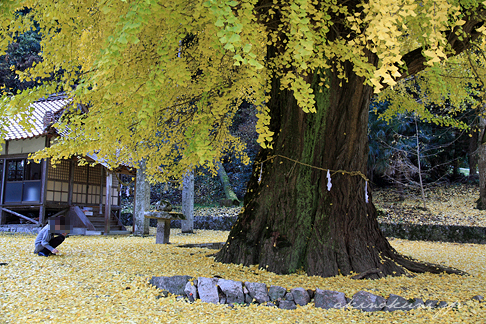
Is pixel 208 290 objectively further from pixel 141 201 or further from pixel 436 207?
pixel 436 207

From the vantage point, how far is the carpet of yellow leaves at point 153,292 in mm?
3352

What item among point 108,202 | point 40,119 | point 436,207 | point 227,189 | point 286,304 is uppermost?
point 40,119

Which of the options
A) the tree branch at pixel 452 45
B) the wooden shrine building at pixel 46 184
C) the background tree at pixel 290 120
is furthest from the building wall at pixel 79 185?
the tree branch at pixel 452 45

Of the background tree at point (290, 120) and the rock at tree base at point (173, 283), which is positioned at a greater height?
the background tree at point (290, 120)

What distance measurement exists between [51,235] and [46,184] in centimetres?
539

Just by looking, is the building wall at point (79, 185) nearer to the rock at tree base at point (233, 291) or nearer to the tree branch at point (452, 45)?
the rock at tree base at point (233, 291)

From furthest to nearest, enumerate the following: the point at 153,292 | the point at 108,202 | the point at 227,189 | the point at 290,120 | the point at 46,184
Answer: the point at 227,189, the point at 108,202, the point at 46,184, the point at 290,120, the point at 153,292

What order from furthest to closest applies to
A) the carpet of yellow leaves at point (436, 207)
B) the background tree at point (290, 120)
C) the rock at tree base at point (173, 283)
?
the carpet of yellow leaves at point (436, 207)
the background tree at point (290, 120)
the rock at tree base at point (173, 283)

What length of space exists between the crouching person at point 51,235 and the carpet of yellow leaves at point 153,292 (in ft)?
0.68

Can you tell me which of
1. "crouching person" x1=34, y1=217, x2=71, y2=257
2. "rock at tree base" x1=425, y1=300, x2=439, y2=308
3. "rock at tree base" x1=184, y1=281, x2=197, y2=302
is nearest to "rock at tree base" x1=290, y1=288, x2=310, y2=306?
"rock at tree base" x1=184, y1=281, x2=197, y2=302

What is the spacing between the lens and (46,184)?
34.8 ft

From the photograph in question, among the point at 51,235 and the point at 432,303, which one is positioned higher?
the point at 51,235

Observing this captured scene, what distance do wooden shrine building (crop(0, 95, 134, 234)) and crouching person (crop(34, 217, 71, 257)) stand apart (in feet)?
14.0

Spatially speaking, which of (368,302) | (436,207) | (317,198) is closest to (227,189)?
(436,207)
